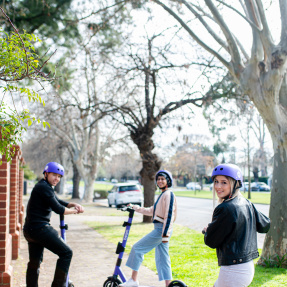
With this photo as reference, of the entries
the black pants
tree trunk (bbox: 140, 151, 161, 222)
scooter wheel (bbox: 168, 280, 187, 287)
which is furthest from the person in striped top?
tree trunk (bbox: 140, 151, 161, 222)

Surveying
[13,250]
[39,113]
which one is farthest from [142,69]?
[39,113]

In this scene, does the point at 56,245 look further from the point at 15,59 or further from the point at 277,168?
the point at 277,168

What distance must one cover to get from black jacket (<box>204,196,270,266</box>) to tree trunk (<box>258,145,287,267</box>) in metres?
4.20

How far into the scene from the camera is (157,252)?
555 cm

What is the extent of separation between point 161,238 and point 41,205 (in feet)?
5.52

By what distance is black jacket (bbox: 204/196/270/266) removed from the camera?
3248mm

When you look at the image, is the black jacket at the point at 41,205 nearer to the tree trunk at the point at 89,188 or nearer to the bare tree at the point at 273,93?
the bare tree at the point at 273,93

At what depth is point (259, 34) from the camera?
296 inches

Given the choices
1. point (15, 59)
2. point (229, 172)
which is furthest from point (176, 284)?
point (15, 59)

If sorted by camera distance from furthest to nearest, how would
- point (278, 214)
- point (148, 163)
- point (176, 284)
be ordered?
point (148, 163), point (278, 214), point (176, 284)

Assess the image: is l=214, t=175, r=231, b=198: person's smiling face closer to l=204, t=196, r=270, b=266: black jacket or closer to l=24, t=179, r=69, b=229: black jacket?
l=204, t=196, r=270, b=266: black jacket

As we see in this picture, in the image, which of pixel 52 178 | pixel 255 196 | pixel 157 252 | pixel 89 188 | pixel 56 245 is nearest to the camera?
pixel 56 245

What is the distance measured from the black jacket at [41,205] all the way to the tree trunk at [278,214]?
4.26m

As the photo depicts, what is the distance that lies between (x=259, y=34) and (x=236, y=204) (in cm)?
513
